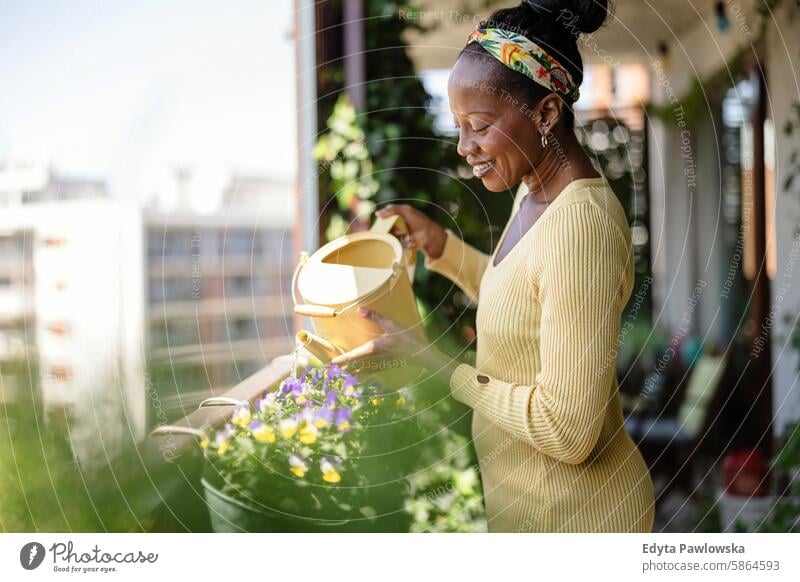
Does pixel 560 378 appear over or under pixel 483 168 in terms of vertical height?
under

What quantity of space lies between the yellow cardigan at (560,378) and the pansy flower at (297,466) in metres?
0.33

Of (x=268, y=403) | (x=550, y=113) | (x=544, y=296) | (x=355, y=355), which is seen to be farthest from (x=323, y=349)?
(x=550, y=113)

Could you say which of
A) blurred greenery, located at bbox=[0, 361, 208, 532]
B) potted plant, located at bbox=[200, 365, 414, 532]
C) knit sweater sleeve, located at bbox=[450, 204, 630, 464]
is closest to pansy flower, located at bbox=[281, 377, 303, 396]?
potted plant, located at bbox=[200, 365, 414, 532]

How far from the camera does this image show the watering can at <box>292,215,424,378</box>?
4.16ft

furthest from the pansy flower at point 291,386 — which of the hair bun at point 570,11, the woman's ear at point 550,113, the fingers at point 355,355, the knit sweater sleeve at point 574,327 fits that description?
the hair bun at point 570,11

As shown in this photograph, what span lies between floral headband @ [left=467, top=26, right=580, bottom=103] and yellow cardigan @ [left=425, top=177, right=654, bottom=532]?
157mm

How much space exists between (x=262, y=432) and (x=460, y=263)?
464 mm

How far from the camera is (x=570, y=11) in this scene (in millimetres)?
1195

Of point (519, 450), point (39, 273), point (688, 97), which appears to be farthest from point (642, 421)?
point (39, 273)

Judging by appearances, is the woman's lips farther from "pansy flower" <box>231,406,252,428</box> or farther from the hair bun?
"pansy flower" <box>231,406,252,428</box>

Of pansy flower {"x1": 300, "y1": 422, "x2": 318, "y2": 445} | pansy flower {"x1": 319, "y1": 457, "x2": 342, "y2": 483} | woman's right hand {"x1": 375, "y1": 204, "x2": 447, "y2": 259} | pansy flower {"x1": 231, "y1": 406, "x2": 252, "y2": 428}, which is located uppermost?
woman's right hand {"x1": 375, "y1": 204, "x2": 447, "y2": 259}

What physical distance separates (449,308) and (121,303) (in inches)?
31.4

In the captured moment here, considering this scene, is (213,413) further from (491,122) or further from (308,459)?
(491,122)

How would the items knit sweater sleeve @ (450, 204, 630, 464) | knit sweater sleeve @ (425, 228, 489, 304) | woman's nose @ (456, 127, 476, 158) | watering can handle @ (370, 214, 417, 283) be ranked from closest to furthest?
knit sweater sleeve @ (450, 204, 630, 464) → woman's nose @ (456, 127, 476, 158) → watering can handle @ (370, 214, 417, 283) → knit sweater sleeve @ (425, 228, 489, 304)
